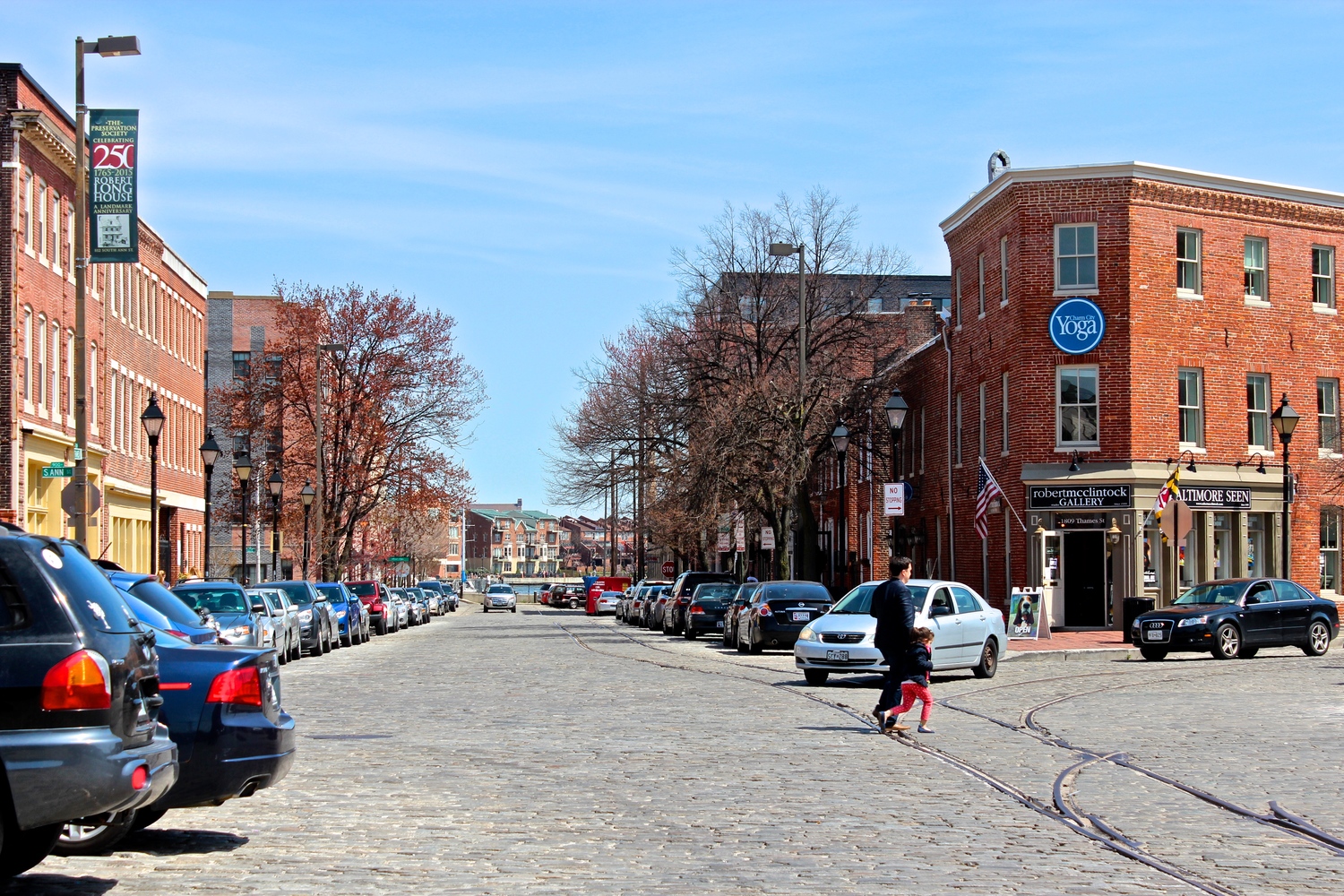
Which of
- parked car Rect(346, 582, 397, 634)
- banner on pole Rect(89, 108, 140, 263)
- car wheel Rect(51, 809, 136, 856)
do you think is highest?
banner on pole Rect(89, 108, 140, 263)

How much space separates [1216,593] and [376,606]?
2764 centimetres

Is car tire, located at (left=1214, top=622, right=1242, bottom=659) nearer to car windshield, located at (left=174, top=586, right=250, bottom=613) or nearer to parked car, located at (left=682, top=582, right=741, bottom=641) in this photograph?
parked car, located at (left=682, top=582, right=741, bottom=641)

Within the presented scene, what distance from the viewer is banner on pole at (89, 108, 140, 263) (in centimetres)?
2853

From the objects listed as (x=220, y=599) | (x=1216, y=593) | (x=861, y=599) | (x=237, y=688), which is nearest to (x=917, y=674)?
(x=237, y=688)

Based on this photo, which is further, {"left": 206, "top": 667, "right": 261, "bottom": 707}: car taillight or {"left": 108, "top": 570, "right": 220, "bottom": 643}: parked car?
{"left": 108, "top": 570, "right": 220, "bottom": 643}: parked car

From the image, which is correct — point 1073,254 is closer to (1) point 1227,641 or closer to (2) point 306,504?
(1) point 1227,641

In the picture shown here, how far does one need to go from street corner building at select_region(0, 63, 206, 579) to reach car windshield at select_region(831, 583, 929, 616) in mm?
A: 14134

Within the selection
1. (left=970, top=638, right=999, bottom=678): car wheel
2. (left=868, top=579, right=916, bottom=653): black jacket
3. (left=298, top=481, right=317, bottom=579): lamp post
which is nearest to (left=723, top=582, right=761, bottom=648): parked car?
(left=970, top=638, right=999, bottom=678): car wheel

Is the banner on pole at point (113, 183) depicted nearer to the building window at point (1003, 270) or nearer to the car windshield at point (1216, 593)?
the car windshield at point (1216, 593)

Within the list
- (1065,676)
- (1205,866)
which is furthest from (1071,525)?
(1205,866)

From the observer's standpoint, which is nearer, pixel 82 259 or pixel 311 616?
pixel 82 259

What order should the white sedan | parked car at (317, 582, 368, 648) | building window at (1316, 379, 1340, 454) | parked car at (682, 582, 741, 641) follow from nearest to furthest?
the white sedan
parked car at (317, 582, 368, 648)
parked car at (682, 582, 741, 641)
building window at (1316, 379, 1340, 454)

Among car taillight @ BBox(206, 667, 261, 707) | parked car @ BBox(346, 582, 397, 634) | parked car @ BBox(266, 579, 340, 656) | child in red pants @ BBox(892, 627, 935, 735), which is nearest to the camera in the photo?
car taillight @ BBox(206, 667, 261, 707)

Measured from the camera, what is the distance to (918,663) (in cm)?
1598
